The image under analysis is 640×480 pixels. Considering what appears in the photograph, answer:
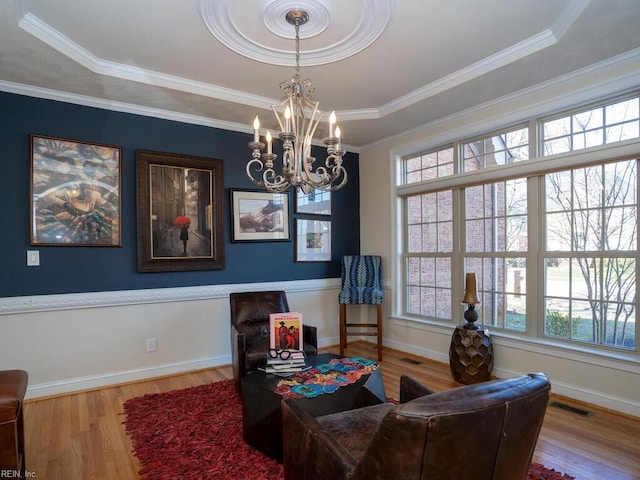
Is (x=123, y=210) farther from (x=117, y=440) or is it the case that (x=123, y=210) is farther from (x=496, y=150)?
(x=496, y=150)

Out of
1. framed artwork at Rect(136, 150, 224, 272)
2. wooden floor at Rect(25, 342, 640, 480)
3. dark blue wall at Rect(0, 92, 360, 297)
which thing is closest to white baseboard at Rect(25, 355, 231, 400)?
wooden floor at Rect(25, 342, 640, 480)

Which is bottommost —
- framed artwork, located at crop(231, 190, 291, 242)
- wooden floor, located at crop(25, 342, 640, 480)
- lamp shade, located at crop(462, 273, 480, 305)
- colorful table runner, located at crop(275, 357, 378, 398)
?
wooden floor, located at crop(25, 342, 640, 480)

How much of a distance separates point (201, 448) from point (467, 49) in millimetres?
3299

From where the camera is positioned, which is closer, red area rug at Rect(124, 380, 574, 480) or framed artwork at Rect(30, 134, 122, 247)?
red area rug at Rect(124, 380, 574, 480)

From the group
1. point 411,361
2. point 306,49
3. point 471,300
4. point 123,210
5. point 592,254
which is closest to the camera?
point 306,49

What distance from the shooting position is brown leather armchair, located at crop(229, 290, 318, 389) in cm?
304

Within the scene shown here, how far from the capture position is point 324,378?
237 cm

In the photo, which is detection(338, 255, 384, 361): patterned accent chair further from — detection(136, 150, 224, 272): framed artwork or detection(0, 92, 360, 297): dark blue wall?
detection(136, 150, 224, 272): framed artwork

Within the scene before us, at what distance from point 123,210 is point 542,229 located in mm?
3822

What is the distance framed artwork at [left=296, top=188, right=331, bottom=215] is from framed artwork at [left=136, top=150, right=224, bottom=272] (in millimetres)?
985

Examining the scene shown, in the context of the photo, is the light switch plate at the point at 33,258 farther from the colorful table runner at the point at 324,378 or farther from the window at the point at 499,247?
the window at the point at 499,247

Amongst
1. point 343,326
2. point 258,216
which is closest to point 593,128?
point 343,326

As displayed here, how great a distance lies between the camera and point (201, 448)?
2340 mm

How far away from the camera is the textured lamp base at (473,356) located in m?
3.34
